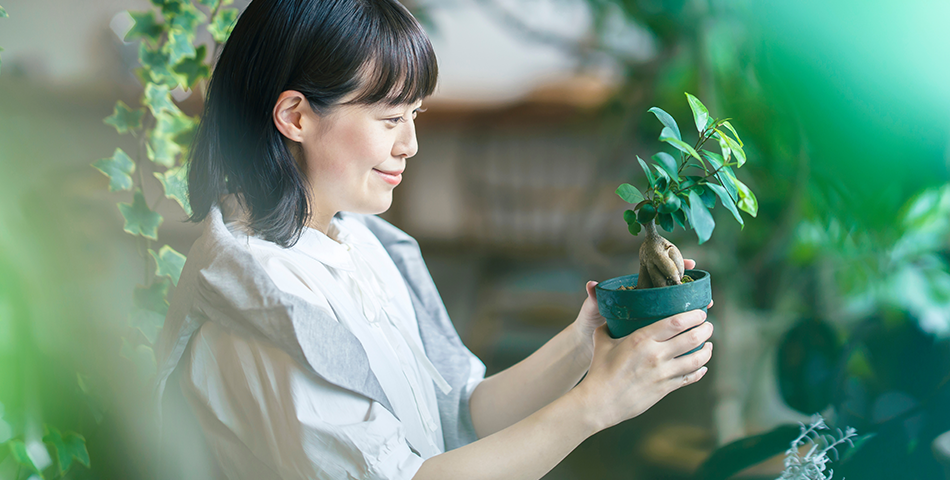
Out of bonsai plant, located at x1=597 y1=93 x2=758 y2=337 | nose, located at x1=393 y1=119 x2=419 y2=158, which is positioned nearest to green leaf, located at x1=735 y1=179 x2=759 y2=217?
bonsai plant, located at x1=597 y1=93 x2=758 y2=337

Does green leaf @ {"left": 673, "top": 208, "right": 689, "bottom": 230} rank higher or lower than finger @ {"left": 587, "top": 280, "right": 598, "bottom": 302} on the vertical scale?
higher

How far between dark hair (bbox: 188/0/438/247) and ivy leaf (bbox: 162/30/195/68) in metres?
0.36

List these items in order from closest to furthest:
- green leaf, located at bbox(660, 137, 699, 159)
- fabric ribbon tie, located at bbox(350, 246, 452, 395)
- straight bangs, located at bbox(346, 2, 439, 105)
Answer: green leaf, located at bbox(660, 137, 699, 159)
straight bangs, located at bbox(346, 2, 439, 105)
fabric ribbon tie, located at bbox(350, 246, 452, 395)

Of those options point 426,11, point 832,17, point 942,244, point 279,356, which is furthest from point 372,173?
point 942,244

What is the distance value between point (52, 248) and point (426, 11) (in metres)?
0.75

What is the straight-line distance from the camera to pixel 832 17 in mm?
913

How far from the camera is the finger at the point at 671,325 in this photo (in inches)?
22.8

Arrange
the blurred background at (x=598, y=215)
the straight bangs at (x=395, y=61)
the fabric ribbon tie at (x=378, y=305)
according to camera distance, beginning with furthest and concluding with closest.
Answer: the blurred background at (x=598, y=215) → the fabric ribbon tie at (x=378, y=305) → the straight bangs at (x=395, y=61)

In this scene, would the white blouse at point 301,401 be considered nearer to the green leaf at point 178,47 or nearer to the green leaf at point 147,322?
the green leaf at point 147,322

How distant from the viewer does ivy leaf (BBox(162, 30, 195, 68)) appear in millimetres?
965

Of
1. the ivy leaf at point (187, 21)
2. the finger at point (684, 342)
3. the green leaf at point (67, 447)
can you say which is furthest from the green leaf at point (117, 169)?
the finger at point (684, 342)

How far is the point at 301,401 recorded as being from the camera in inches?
21.7

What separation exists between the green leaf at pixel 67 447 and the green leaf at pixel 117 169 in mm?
387

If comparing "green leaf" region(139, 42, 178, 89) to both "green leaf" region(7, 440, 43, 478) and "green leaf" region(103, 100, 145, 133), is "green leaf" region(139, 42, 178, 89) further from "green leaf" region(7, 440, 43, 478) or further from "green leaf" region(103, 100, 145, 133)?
"green leaf" region(7, 440, 43, 478)
